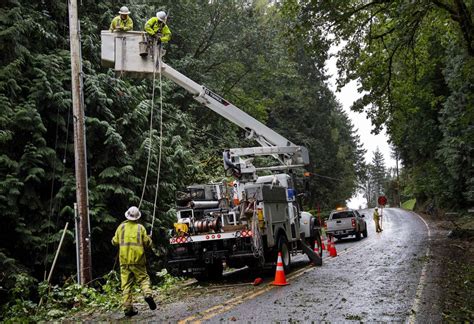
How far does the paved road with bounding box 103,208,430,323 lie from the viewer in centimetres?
734

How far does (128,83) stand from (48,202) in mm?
5457

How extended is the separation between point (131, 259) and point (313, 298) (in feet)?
11.4

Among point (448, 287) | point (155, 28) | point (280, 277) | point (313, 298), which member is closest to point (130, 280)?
point (313, 298)

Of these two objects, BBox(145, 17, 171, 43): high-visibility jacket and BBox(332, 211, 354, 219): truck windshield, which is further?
BBox(332, 211, 354, 219): truck windshield

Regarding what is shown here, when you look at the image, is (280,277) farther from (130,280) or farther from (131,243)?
(131,243)

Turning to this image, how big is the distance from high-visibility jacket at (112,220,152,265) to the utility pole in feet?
11.6

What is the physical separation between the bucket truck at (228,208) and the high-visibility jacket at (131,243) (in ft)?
10.8

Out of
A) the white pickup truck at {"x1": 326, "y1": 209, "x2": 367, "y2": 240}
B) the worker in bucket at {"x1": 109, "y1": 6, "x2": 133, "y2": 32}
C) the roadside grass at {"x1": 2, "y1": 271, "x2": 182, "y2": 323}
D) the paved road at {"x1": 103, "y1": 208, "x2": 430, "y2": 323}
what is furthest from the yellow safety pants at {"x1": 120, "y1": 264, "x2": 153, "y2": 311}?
the white pickup truck at {"x1": 326, "y1": 209, "x2": 367, "y2": 240}

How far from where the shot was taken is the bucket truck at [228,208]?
11.1 metres

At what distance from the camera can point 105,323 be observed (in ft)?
25.8

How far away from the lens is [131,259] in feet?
26.4

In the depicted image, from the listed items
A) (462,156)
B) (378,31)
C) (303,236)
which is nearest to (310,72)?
A: (462,156)

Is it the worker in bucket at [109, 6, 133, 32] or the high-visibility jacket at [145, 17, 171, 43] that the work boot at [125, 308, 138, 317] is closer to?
the high-visibility jacket at [145, 17, 171, 43]

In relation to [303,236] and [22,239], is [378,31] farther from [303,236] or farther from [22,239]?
[22,239]
